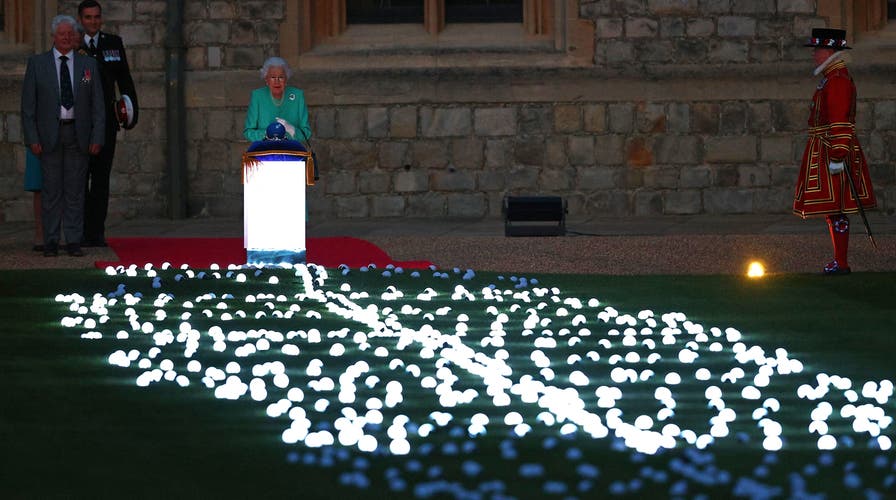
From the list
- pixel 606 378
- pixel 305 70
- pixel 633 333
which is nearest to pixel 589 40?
pixel 305 70

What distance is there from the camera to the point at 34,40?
49.6ft

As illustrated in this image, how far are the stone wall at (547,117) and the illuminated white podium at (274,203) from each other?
4.62 m

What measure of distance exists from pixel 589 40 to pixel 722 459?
10.7 meters

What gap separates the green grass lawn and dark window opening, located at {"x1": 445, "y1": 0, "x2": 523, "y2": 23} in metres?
6.44

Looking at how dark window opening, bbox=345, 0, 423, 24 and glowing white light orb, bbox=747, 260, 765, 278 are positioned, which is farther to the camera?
dark window opening, bbox=345, 0, 423, 24

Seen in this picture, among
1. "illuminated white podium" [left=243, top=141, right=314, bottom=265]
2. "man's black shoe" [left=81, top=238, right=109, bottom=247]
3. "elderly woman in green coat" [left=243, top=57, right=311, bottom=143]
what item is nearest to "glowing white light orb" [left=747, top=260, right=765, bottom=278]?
"illuminated white podium" [left=243, top=141, right=314, bottom=265]

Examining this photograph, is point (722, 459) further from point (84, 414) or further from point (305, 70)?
point (305, 70)

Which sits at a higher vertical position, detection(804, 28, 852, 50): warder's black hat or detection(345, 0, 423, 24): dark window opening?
detection(345, 0, 423, 24): dark window opening

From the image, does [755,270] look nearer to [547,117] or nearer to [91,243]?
[91,243]

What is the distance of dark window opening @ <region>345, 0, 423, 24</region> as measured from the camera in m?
15.1

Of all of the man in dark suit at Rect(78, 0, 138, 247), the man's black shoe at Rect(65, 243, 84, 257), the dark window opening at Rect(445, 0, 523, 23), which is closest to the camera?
the man's black shoe at Rect(65, 243, 84, 257)

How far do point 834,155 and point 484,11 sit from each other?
6.26 metres

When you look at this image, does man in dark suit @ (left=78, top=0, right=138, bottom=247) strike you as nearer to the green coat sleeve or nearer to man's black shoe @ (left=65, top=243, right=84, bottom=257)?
man's black shoe @ (left=65, top=243, right=84, bottom=257)

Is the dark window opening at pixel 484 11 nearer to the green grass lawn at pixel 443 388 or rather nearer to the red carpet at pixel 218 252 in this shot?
the red carpet at pixel 218 252
